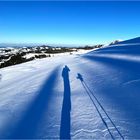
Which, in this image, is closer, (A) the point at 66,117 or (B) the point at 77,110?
(A) the point at 66,117

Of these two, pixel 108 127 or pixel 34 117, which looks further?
pixel 34 117

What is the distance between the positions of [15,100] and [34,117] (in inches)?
59.1

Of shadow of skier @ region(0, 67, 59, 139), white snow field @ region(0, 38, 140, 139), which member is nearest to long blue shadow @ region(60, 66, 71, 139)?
white snow field @ region(0, 38, 140, 139)

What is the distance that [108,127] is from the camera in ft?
11.4

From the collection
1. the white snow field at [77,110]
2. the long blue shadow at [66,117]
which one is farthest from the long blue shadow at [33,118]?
the long blue shadow at [66,117]

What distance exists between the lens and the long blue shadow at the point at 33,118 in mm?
3617

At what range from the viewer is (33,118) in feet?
13.8

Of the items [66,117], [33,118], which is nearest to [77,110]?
[66,117]

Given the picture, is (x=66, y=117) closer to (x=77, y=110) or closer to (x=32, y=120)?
(x=77, y=110)

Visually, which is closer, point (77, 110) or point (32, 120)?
point (32, 120)

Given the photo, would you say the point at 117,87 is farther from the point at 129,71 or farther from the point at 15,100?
the point at 15,100

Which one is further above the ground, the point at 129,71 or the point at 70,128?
the point at 129,71

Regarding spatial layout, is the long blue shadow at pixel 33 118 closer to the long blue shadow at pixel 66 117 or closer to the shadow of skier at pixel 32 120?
the shadow of skier at pixel 32 120

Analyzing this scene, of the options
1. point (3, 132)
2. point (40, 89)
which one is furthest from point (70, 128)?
point (40, 89)
